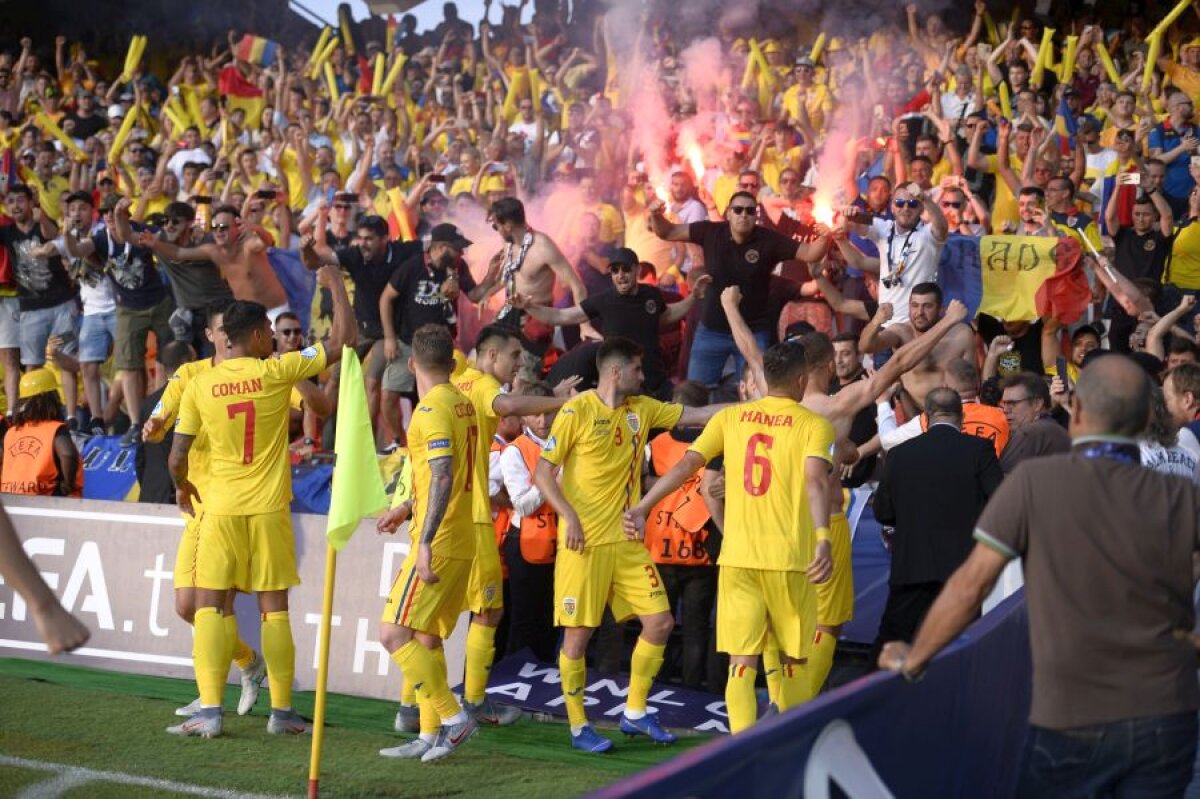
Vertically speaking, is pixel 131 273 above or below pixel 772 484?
above

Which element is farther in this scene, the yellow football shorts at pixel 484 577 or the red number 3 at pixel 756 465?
the yellow football shorts at pixel 484 577

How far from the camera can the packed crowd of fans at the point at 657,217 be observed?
432 inches

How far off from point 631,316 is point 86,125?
12261mm

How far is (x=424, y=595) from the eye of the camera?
7730 millimetres

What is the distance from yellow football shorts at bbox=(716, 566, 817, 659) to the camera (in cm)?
743

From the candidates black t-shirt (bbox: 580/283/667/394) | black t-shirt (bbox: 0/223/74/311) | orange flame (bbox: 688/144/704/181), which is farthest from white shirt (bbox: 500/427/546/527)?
black t-shirt (bbox: 0/223/74/311)

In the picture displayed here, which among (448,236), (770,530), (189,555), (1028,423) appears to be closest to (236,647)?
(189,555)

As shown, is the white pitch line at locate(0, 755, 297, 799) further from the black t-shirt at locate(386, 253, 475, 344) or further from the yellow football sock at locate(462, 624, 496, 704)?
the black t-shirt at locate(386, 253, 475, 344)

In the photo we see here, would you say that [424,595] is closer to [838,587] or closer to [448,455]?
[448,455]

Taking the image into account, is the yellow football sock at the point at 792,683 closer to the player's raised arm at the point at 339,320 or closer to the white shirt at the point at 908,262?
the player's raised arm at the point at 339,320

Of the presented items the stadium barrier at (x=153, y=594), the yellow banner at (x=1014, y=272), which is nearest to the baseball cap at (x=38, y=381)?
the stadium barrier at (x=153, y=594)

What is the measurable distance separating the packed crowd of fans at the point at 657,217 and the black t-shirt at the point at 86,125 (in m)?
0.27

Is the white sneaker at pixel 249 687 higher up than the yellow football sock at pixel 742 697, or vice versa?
the yellow football sock at pixel 742 697

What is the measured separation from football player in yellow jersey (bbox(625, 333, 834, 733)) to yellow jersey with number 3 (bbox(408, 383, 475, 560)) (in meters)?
1.35
